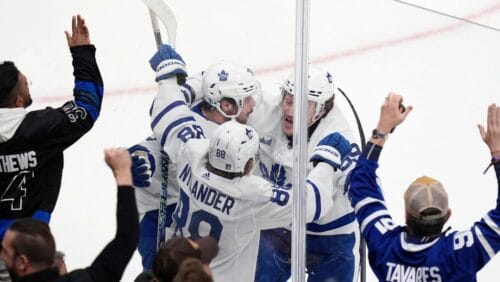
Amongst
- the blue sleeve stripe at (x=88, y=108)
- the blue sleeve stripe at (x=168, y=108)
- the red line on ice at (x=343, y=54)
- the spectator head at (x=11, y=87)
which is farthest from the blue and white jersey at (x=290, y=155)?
the spectator head at (x=11, y=87)

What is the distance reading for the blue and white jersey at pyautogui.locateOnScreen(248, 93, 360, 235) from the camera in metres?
3.78

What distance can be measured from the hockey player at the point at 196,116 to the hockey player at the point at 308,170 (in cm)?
7

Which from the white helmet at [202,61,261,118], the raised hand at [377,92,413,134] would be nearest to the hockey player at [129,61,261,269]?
the white helmet at [202,61,261,118]

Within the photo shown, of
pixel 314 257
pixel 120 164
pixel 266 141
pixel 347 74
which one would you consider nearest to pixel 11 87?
pixel 120 164

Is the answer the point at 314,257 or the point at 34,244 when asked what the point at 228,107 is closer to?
the point at 314,257

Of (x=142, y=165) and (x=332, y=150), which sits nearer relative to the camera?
(x=332, y=150)

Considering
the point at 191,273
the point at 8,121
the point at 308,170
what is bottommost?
the point at 191,273

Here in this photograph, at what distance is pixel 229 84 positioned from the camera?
3.85 metres

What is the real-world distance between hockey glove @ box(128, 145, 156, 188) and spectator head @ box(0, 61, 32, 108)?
1.26 feet

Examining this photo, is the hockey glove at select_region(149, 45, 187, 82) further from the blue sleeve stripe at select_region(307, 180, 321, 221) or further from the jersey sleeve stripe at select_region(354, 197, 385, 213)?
the jersey sleeve stripe at select_region(354, 197, 385, 213)

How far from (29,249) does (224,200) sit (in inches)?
36.7

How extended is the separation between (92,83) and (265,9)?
23.2 inches

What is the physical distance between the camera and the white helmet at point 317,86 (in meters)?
3.80

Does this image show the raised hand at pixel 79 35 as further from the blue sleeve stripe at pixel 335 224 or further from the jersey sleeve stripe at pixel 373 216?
the jersey sleeve stripe at pixel 373 216
